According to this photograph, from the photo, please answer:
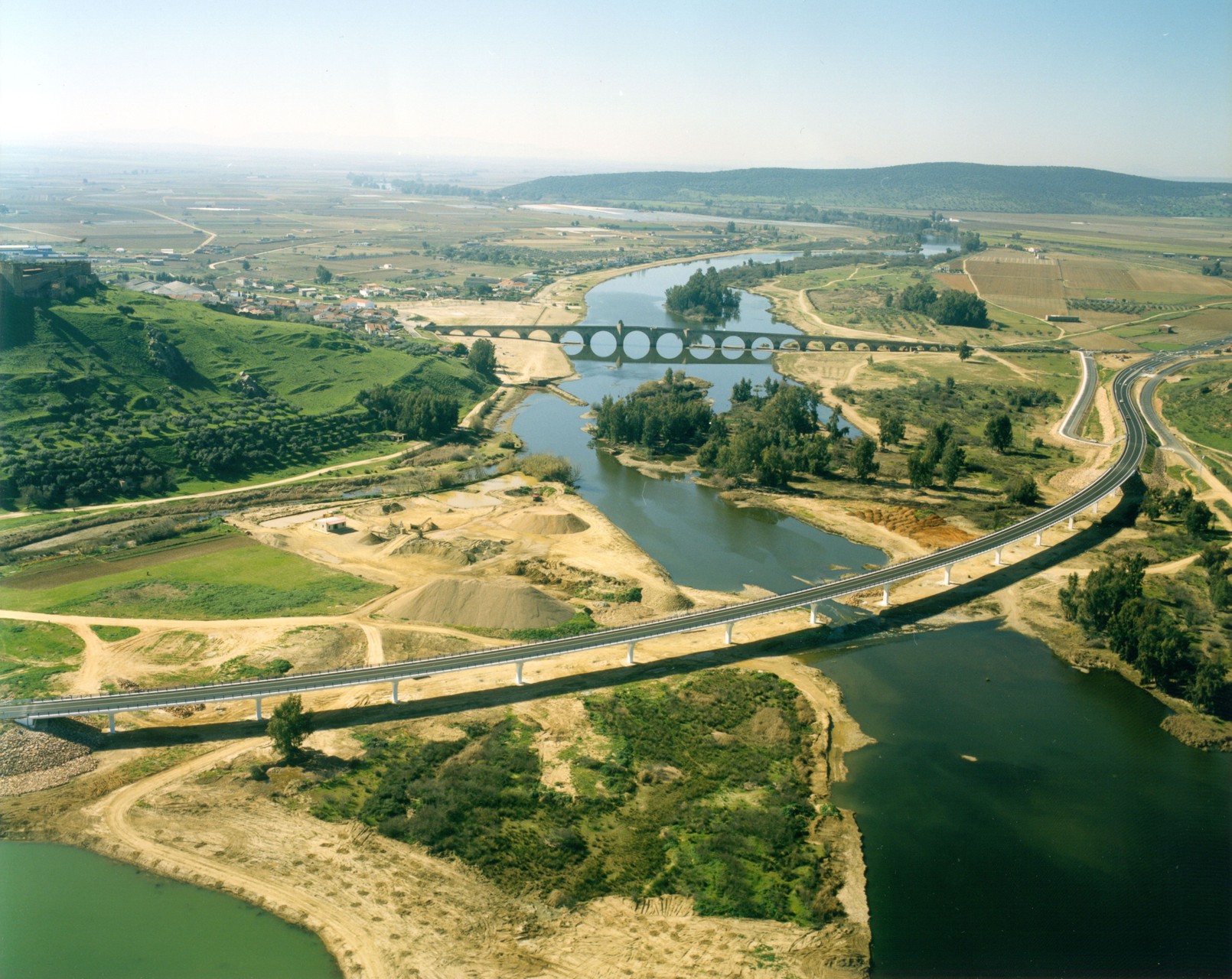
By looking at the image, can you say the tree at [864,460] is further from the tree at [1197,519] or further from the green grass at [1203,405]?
the green grass at [1203,405]

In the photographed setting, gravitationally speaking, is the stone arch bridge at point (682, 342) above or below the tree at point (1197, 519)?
above

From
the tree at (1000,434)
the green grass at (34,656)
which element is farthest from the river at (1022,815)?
the tree at (1000,434)

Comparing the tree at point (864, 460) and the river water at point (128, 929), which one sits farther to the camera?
the tree at point (864, 460)

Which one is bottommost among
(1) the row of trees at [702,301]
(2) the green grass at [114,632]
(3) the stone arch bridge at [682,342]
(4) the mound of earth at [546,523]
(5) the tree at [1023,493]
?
(2) the green grass at [114,632]

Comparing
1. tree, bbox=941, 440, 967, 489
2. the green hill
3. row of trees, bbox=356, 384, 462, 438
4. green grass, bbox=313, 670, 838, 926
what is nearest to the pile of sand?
green grass, bbox=313, 670, 838, 926

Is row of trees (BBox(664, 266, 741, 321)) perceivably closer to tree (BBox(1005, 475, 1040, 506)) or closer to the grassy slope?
the grassy slope

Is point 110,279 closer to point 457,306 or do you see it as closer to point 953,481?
point 457,306

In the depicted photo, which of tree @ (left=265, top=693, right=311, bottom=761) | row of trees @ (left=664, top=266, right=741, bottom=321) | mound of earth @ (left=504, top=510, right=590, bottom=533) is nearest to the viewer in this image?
tree @ (left=265, top=693, right=311, bottom=761)

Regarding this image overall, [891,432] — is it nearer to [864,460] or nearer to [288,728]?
[864,460]
